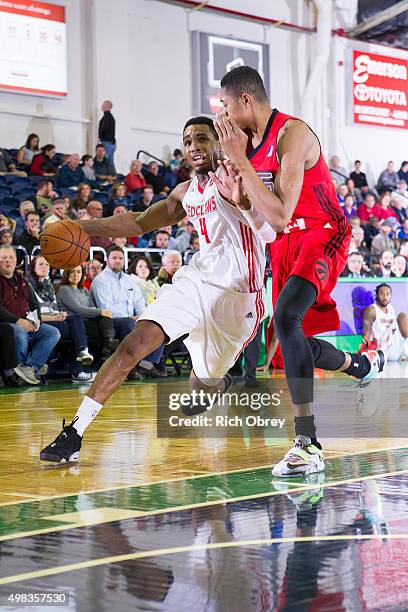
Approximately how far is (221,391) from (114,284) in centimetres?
586

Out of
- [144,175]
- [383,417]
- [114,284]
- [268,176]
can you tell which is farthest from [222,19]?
[268,176]

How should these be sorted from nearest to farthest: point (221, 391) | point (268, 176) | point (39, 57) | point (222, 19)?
point (268, 176)
point (221, 391)
point (39, 57)
point (222, 19)

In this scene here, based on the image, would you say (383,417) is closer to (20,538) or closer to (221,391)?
(221,391)

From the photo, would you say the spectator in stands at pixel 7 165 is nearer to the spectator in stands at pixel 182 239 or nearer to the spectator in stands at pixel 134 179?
the spectator in stands at pixel 134 179

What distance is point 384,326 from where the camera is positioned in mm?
13539

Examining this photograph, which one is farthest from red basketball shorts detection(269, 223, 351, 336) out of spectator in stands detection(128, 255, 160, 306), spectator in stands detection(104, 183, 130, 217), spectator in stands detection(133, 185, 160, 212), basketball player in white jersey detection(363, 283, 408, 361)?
spectator in stands detection(133, 185, 160, 212)

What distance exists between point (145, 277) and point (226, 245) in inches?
286

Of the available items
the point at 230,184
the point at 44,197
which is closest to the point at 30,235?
the point at 44,197

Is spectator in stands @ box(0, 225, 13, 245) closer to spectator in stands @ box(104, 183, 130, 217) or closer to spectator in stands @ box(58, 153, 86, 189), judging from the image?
spectator in stands @ box(104, 183, 130, 217)

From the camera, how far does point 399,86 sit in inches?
996

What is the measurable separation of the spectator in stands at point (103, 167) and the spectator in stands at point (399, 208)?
7.01 m

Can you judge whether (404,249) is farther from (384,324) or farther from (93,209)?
(93,209)

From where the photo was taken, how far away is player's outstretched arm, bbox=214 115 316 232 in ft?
14.1

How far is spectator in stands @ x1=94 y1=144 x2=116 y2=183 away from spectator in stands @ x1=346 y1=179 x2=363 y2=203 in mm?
5903
